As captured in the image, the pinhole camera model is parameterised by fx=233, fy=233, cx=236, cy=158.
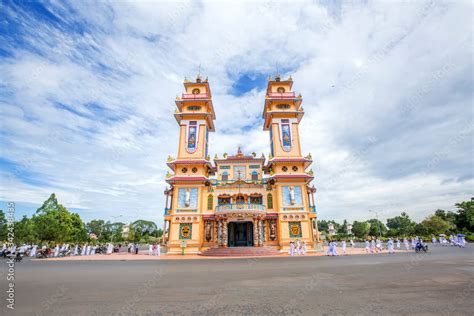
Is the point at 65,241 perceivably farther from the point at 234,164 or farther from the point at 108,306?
the point at 108,306

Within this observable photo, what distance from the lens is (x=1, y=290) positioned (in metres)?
7.39

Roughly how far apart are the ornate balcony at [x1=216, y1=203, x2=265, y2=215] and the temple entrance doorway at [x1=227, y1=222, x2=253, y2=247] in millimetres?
2785

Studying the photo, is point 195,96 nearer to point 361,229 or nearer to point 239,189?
point 239,189

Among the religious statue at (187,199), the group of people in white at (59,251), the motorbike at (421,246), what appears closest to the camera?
the motorbike at (421,246)

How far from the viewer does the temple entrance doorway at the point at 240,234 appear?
92.3 feet

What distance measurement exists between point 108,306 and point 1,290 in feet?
15.7

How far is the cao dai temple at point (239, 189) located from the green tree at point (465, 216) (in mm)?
43034

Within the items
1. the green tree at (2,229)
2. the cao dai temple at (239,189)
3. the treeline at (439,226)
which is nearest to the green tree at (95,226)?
the green tree at (2,229)

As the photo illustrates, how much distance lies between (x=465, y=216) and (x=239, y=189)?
54936 millimetres

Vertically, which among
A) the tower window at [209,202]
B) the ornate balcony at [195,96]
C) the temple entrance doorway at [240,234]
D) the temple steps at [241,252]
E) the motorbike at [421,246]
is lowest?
the temple steps at [241,252]

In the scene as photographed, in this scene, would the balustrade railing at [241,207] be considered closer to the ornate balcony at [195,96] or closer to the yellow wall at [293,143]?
the yellow wall at [293,143]

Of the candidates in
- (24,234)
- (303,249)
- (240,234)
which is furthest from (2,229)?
(303,249)

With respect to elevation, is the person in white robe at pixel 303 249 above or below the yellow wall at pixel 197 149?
below

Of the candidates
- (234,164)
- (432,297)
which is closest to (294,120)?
(234,164)
